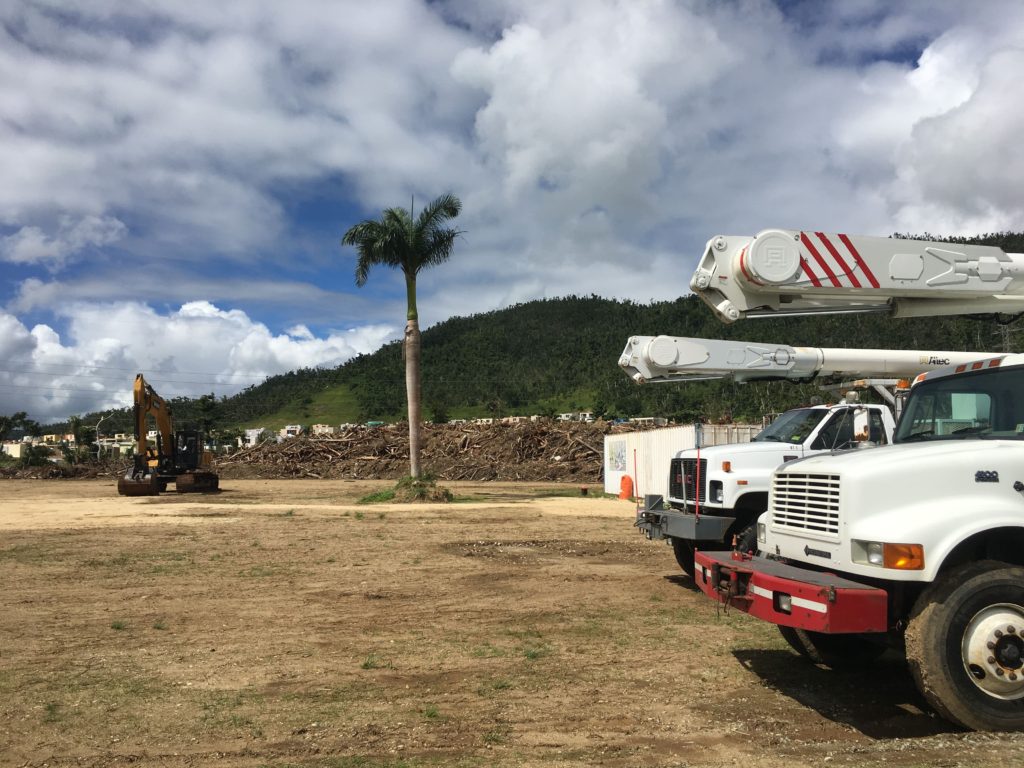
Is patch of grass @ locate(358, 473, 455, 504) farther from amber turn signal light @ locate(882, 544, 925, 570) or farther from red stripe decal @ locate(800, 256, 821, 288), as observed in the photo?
amber turn signal light @ locate(882, 544, 925, 570)

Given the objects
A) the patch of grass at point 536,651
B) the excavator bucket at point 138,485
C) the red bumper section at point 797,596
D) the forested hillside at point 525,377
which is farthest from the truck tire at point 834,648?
the forested hillside at point 525,377

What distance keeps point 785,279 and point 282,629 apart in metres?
6.00

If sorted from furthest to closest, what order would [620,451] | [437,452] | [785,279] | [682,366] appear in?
[437,452], [620,451], [682,366], [785,279]

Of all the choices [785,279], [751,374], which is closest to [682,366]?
[751,374]

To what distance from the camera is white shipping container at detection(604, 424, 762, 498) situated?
811 inches

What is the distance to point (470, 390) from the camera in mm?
120375

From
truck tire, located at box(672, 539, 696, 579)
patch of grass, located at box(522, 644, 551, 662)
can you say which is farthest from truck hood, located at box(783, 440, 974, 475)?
truck tire, located at box(672, 539, 696, 579)

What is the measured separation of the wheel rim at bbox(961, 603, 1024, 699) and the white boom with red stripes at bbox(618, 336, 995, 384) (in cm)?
702

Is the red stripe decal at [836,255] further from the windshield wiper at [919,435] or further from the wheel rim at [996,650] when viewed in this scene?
the wheel rim at [996,650]

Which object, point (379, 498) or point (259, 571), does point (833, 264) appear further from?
point (379, 498)

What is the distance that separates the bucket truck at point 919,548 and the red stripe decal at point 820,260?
0.03 meters

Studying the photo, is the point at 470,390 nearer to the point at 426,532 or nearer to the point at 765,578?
the point at 426,532

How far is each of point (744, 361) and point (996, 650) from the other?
750cm

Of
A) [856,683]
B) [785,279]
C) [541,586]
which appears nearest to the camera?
[856,683]
